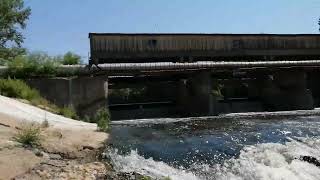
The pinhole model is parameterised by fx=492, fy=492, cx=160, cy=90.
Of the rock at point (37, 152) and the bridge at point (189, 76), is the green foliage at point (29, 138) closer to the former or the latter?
the rock at point (37, 152)

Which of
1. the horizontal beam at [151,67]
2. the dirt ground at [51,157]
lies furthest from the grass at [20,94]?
the dirt ground at [51,157]

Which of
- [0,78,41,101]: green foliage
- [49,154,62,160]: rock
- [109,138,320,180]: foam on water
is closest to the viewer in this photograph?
[49,154,62,160]: rock

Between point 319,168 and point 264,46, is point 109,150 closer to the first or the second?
point 319,168

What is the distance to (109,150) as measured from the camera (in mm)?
12188

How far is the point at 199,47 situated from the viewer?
39.8 metres

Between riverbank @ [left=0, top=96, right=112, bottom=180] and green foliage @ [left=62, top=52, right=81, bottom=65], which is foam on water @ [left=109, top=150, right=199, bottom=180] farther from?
green foliage @ [left=62, top=52, right=81, bottom=65]

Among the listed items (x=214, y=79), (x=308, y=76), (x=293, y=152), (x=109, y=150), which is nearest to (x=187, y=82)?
(x=214, y=79)

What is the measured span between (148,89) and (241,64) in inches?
437

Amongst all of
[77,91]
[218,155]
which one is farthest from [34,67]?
[218,155]

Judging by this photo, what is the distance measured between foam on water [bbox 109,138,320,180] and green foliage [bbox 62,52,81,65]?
2136 cm

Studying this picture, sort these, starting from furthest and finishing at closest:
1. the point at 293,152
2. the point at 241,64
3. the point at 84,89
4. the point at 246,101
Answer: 1. the point at 246,101
2. the point at 241,64
3. the point at 84,89
4. the point at 293,152

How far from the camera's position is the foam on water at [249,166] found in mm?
11538

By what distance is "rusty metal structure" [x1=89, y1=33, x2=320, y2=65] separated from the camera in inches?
1468

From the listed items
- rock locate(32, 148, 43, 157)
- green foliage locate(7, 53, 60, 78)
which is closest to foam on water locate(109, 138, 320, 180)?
rock locate(32, 148, 43, 157)
